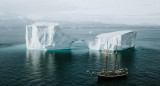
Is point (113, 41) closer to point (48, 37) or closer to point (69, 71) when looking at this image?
point (48, 37)

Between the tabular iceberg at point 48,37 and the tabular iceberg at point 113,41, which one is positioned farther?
the tabular iceberg at point 48,37

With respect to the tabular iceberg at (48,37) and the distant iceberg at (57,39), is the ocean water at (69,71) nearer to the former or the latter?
the distant iceberg at (57,39)

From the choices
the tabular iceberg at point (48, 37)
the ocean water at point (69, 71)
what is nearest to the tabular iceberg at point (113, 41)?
the ocean water at point (69, 71)

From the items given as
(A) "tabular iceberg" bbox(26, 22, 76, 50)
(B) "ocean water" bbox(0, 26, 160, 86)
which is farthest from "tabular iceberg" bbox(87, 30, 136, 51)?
(A) "tabular iceberg" bbox(26, 22, 76, 50)

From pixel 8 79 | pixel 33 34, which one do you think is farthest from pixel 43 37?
pixel 8 79

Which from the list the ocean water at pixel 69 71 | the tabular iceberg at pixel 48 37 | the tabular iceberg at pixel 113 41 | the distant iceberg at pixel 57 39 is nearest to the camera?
the ocean water at pixel 69 71

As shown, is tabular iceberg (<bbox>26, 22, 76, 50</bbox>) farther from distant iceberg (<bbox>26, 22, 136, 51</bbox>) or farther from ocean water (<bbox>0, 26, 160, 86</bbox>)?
ocean water (<bbox>0, 26, 160, 86</bbox>)

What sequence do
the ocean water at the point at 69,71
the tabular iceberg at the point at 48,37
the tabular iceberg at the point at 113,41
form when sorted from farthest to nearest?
the tabular iceberg at the point at 48,37
the tabular iceberg at the point at 113,41
the ocean water at the point at 69,71

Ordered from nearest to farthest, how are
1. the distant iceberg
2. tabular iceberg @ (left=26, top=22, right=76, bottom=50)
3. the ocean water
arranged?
the ocean water → the distant iceberg → tabular iceberg @ (left=26, top=22, right=76, bottom=50)

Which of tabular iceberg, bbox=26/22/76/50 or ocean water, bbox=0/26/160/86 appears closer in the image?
ocean water, bbox=0/26/160/86

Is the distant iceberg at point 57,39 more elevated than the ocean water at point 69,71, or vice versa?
the distant iceberg at point 57,39
